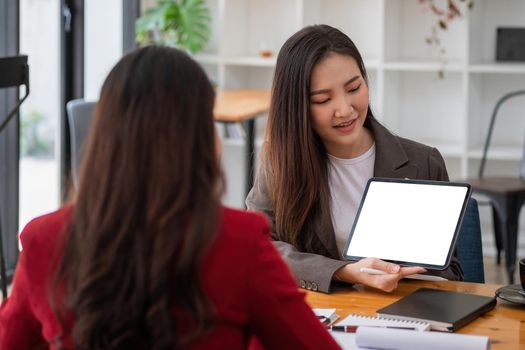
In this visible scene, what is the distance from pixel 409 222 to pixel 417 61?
3.66 metres

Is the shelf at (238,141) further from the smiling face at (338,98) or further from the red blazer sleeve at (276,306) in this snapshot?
the red blazer sleeve at (276,306)

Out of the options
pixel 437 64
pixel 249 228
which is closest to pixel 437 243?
pixel 249 228

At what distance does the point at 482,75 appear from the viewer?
5449 millimetres

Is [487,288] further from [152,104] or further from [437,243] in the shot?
[152,104]

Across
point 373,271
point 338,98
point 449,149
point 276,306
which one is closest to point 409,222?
point 373,271

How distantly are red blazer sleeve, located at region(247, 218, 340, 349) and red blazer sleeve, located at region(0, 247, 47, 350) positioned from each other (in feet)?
0.99

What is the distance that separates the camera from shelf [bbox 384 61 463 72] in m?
5.18

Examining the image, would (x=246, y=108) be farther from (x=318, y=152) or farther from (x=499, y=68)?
(x=318, y=152)

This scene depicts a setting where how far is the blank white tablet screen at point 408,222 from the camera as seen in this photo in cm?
189

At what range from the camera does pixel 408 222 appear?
193 cm

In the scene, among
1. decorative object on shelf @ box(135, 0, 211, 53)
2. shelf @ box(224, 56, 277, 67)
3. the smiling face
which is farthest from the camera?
shelf @ box(224, 56, 277, 67)

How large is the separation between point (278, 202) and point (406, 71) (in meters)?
3.63

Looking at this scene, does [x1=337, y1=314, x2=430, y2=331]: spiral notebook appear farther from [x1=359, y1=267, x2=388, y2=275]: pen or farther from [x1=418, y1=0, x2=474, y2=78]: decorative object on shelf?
[x1=418, y1=0, x2=474, y2=78]: decorative object on shelf

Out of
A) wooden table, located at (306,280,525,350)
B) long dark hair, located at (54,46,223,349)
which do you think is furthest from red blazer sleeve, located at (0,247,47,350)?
wooden table, located at (306,280,525,350)
